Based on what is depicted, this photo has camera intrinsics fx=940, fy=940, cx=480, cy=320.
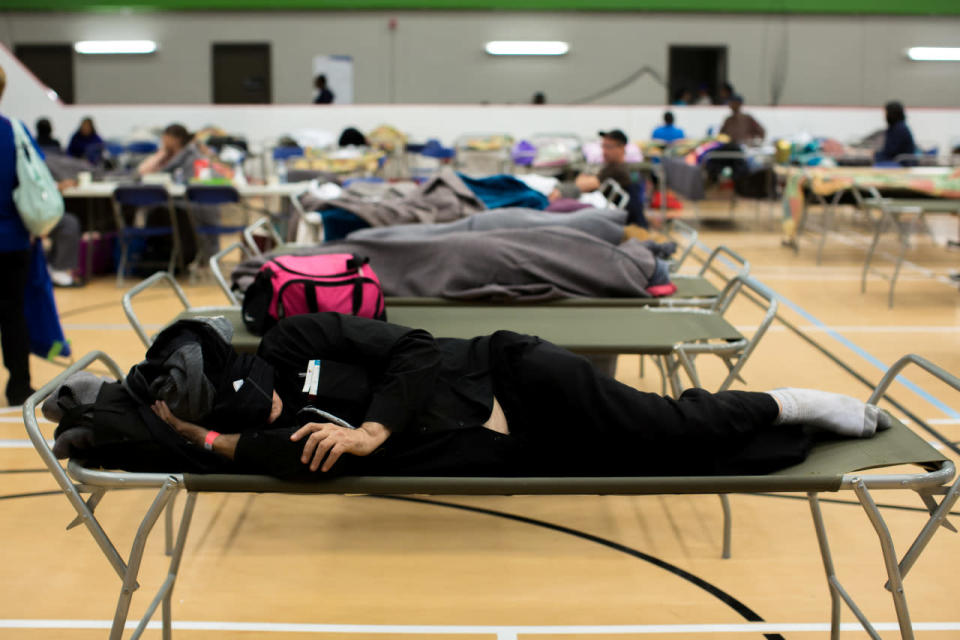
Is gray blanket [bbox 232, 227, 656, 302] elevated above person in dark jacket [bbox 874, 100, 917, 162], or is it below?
below

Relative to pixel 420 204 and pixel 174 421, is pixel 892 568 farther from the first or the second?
pixel 420 204

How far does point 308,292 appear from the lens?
3.19 metres

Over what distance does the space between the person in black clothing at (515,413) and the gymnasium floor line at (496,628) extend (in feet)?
1.52

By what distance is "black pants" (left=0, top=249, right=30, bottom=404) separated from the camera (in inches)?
160

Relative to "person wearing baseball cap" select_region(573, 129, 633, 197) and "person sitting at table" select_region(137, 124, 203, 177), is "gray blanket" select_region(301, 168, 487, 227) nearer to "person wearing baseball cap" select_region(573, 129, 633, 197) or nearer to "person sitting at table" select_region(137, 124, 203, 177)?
"person wearing baseball cap" select_region(573, 129, 633, 197)

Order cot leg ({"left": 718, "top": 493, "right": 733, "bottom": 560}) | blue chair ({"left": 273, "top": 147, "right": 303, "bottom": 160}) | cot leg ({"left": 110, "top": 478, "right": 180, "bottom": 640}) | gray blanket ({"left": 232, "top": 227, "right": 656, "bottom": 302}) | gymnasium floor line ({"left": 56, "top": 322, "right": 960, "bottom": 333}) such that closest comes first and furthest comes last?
cot leg ({"left": 110, "top": 478, "right": 180, "bottom": 640}), cot leg ({"left": 718, "top": 493, "right": 733, "bottom": 560}), gray blanket ({"left": 232, "top": 227, "right": 656, "bottom": 302}), gymnasium floor line ({"left": 56, "top": 322, "right": 960, "bottom": 333}), blue chair ({"left": 273, "top": 147, "right": 303, "bottom": 160})

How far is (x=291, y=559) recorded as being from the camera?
2834 mm

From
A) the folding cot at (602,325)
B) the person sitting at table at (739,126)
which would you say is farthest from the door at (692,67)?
the folding cot at (602,325)

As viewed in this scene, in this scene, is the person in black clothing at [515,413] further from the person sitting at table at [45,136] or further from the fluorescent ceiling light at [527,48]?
the fluorescent ceiling light at [527,48]

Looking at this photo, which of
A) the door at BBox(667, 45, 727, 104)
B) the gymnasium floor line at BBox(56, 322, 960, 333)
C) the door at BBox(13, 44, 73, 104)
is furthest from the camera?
the door at BBox(667, 45, 727, 104)

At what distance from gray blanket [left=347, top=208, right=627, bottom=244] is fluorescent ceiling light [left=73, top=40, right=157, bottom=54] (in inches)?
511

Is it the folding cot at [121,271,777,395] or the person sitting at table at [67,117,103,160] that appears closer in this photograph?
the folding cot at [121,271,777,395]

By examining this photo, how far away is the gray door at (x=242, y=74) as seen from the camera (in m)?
15.8

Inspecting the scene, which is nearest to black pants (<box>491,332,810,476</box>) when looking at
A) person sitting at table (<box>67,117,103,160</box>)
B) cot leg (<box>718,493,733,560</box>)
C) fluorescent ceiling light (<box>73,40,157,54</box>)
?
cot leg (<box>718,493,733,560</box>)
